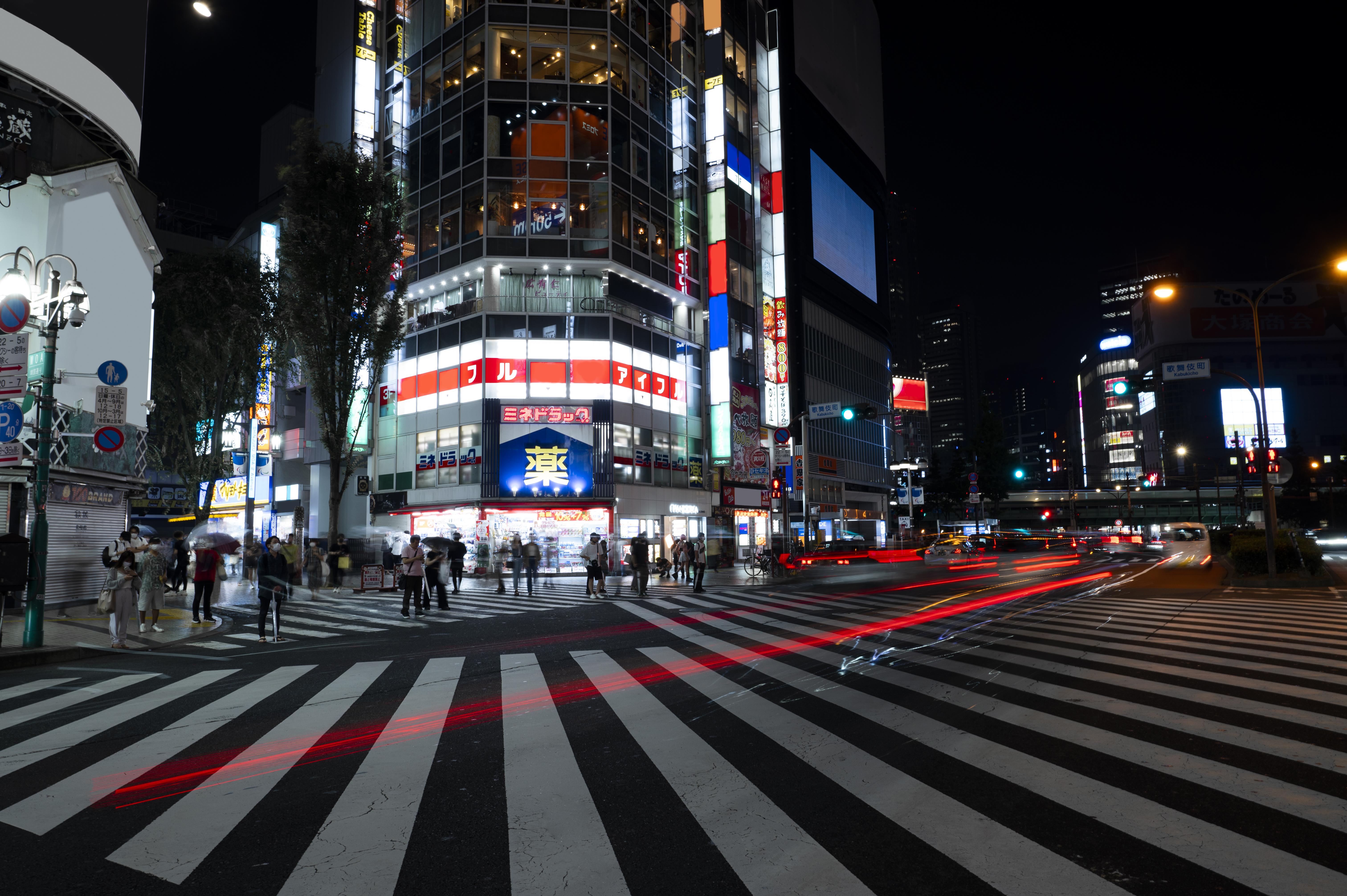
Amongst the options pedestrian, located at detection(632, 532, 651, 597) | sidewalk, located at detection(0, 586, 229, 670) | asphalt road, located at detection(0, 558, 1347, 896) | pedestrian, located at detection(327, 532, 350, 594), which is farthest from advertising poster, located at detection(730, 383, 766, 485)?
asphalt road, located at detection(0, 558, 1347, 896)

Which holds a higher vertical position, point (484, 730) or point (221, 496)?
point (221, 496)

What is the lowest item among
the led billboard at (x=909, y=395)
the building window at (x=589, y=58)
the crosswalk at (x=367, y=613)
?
the crosswalk at (x=367, y=613)

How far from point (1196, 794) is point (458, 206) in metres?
38.9

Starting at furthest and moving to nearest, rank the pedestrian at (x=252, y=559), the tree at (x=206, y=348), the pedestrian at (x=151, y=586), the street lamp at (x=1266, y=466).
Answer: the tree at (x=206, y=348)
the pedestrian at (x=252, y=559)
the street lamp at (x=1266, y=466)
the pedestrian at (x=151, y=586)

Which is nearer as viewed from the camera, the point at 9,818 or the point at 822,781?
the point at 9,818

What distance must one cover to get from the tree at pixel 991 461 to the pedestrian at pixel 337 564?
55807mm

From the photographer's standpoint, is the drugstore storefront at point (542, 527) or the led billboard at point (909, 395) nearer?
the drugstore storefront at point (542, 527)

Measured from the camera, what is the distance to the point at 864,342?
237 feet

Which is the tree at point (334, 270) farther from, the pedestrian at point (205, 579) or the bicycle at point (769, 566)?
the bicycle at point (769, 566)

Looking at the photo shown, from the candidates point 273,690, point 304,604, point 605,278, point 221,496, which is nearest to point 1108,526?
point 605,278

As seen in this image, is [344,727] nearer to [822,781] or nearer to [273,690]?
[273,690]

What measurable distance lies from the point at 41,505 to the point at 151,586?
2640 mm

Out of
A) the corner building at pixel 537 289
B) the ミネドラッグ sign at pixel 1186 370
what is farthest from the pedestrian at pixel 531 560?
the ミネドラッグ sign at pixel 1186 370

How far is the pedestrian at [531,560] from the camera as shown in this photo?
2445 centimetres
